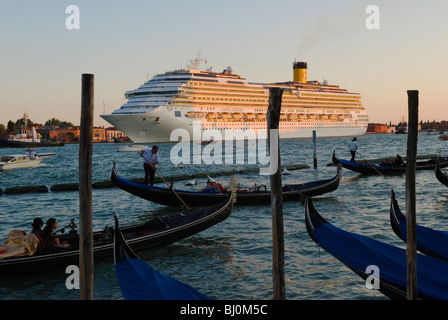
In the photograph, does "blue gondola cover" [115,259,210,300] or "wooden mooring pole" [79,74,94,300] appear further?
"wooden mooring pole" [79,74,94,300]

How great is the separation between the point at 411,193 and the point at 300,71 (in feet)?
284

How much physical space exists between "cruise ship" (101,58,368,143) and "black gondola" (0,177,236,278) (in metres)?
46.3

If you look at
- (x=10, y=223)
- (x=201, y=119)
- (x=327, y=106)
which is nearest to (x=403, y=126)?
(x=327, y=106)

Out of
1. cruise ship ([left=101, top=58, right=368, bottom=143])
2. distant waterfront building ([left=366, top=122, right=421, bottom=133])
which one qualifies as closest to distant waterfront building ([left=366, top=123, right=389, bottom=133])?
distant waterfront building ([left=366, top=122, right=421, bottom=133])

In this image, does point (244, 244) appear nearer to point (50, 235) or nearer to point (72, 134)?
point (50, 235)

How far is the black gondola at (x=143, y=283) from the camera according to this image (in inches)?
175

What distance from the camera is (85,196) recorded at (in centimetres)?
483

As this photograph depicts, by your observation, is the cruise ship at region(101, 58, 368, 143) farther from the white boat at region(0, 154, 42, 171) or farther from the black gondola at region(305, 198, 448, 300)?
the black gondola at region(305, 198, 448, 300)

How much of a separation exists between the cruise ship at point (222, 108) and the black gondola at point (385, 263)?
49.1 meters

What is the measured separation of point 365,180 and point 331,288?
13.3 m

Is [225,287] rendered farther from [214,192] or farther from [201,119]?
[201,119]

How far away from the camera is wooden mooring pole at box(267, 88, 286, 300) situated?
5047mm

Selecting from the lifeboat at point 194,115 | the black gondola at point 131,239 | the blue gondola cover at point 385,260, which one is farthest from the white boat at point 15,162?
the blue gondola cover at point 385,260

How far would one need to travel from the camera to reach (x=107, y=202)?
15188 millimetres
